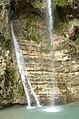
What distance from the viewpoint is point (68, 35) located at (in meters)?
15.0

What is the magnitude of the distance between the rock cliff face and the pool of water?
1.56ft

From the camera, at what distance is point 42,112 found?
11867mm

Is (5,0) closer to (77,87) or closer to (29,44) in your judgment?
(29,44)

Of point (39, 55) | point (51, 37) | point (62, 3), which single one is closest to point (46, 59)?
A: point (39, 55)

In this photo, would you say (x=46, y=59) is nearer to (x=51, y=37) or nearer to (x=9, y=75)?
(x=51, y=37)

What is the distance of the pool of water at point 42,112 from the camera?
37.3 feet

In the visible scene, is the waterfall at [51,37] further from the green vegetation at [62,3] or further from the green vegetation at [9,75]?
the green vegetation at [9,75]

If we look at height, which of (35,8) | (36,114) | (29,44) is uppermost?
(35,8)

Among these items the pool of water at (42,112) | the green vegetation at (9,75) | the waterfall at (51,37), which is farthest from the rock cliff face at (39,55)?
the pool of water at (42,112)

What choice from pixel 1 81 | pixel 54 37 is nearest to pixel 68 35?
pixel 54 37

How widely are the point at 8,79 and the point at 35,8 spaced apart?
4034 millimetres

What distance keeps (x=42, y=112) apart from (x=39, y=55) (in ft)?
9.70

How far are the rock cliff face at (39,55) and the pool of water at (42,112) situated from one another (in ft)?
1.56

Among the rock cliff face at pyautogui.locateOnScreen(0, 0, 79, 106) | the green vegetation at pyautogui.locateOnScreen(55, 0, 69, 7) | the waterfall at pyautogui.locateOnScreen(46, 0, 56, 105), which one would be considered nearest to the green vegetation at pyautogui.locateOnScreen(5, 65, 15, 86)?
the rock cliff face at pyautogui.locateOnScreen(0, 0, 79, 106)
